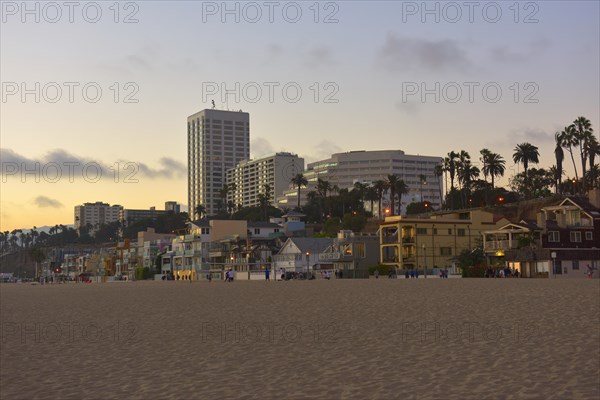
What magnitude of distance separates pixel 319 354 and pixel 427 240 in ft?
274

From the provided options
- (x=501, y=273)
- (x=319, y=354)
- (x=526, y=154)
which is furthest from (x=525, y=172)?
(x=319, y=354)

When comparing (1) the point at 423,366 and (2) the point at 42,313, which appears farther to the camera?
(2) the point at 42,313

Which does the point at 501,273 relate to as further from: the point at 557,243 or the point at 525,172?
the point at 525,172

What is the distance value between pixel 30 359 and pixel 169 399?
705 cm

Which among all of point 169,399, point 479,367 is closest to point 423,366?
point 479,367

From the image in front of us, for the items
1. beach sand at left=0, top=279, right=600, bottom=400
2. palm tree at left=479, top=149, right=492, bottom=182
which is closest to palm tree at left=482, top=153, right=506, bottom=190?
palm tree at left=479, top=149, right=492, bottom=182

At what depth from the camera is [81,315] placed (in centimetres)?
3269

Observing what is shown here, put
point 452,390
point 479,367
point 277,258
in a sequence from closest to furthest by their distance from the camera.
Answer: point 452,390 → point 479,367 → point 277,258

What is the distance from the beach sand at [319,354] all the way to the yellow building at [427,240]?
68.7 metres

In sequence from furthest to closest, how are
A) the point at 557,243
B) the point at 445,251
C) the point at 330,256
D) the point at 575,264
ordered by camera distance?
the point at 330,256 < the point at 445,251 < the point at 557,243 < the point at 575,264

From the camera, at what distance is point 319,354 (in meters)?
17.6

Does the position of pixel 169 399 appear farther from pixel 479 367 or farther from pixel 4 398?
pixel 479 367

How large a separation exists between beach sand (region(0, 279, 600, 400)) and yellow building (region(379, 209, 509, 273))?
6870 centimetres

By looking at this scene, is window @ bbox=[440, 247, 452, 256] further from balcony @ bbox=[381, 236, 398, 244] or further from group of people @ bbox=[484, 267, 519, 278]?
group of people @ bbox=[484, 267, 519, 278]
